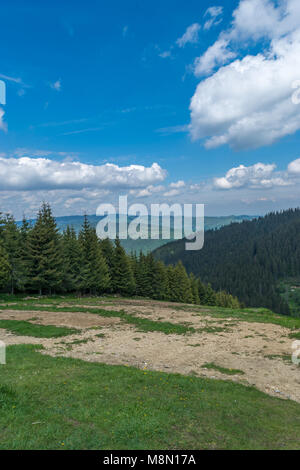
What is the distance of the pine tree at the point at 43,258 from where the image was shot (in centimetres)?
3622

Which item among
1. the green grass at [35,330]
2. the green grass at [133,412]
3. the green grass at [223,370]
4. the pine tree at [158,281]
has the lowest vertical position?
the pine tree at [158,281]

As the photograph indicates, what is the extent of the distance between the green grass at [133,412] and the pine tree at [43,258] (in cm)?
2631

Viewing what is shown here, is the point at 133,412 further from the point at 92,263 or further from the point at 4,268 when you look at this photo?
the point at 92,263

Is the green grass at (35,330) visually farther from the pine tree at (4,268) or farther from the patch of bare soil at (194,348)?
the pine tree at (4,268)

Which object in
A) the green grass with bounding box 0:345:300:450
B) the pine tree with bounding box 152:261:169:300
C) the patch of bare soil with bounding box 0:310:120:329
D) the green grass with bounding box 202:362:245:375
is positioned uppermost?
the green grass with bounding box 0:345:300:450

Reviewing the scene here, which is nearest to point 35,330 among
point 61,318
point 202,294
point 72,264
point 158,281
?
point 61,318

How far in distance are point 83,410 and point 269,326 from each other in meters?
18.4

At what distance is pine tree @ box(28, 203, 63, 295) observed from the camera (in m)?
36.2

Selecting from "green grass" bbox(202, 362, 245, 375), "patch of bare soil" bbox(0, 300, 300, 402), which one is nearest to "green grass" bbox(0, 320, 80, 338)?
"patch of bare soil" bbox(0, 300, 300, 402)

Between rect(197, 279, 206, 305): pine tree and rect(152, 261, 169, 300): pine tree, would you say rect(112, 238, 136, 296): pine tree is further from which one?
rect(197, 279, 206, 305): pine tree

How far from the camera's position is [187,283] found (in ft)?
216

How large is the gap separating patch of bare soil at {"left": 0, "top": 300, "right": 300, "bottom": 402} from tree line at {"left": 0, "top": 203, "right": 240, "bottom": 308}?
1382 cm

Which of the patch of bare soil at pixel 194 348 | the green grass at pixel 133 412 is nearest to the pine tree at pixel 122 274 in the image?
the patch of bare soil at pixel 194 348
